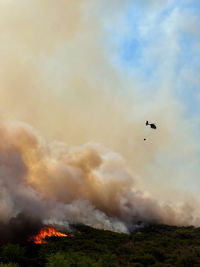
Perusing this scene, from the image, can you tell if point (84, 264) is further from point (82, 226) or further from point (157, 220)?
point (157, 220)

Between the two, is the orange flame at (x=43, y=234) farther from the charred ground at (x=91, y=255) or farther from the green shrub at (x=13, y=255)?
the green shrub at (x=13, y=255)

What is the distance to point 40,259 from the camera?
5403cm

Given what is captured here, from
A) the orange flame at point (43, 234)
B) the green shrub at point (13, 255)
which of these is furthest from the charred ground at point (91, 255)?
the orange flame at point (43, 234)

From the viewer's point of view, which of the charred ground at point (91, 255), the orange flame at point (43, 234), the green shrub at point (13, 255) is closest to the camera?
the charred ground at point (91, 255)

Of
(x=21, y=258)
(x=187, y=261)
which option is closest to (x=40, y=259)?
(x=21, y=258)

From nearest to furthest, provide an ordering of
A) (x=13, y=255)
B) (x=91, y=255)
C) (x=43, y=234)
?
1. (x=13, y=255)
2. (x=91, y=255)
3. (x=43, y=234)

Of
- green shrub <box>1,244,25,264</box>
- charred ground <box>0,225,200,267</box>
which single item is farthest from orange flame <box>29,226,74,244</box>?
green shrub <box>1,244,25,264</box>

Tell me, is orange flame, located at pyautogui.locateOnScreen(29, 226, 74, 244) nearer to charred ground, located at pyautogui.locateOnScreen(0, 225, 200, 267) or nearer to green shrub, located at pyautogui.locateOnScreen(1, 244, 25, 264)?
charred ground, located at pyautogui.locateOnScreen(0, 225, 200, 267)

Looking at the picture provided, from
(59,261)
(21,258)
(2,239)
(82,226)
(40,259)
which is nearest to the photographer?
(59,261)

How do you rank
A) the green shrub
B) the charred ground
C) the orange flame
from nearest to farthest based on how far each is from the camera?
1. the charred ground
2. the green shrub
3. the orange flame

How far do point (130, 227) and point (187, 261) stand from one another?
88076mm

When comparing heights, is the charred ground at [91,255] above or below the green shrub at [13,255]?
above

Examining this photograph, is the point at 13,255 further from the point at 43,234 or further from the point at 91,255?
the point at 43,234

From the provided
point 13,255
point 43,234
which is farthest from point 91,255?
point 43,234
